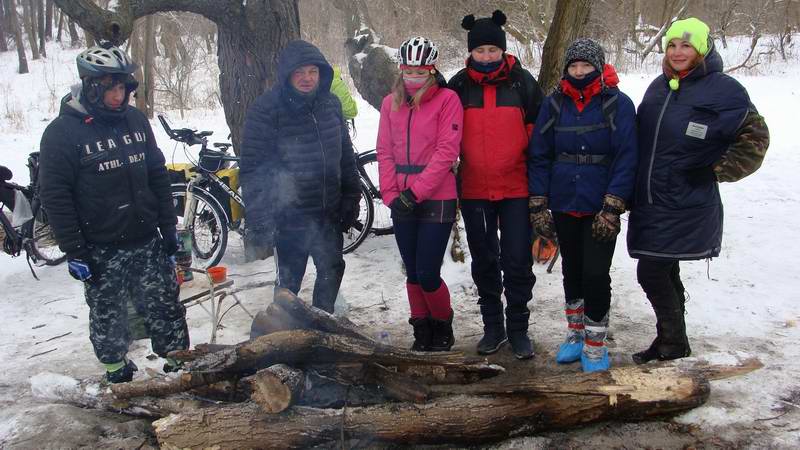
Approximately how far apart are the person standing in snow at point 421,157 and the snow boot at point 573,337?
88cm

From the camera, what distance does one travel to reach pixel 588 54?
3.28 meters

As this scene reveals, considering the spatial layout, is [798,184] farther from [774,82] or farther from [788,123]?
[774,82]

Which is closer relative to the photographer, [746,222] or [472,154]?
[472,154]

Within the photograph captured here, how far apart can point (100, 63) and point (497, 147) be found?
7.62 ft

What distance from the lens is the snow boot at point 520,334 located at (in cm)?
396

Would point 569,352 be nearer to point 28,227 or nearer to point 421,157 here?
point 421,157

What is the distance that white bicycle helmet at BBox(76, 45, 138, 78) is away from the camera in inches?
126

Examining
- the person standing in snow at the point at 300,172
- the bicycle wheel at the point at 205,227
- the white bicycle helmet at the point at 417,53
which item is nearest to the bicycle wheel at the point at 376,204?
the bicycle wheel at the point at 205,227

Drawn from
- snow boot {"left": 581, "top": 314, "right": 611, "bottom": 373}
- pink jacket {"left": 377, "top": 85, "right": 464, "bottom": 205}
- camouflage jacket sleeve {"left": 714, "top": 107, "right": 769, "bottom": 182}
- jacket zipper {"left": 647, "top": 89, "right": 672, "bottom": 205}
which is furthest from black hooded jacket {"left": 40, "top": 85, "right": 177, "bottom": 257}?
camouflage jacket sleeve {"left": 714, "top": 107, "right": 769, "bottom": 182}

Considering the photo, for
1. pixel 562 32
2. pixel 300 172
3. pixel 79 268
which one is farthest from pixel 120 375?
pixel 562 32

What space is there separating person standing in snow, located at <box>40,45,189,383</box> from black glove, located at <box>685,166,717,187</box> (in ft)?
10.3

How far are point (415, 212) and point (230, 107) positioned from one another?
3.05 metres

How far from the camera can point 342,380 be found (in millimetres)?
3209

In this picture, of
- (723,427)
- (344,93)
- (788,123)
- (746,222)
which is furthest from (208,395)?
(788,123)
